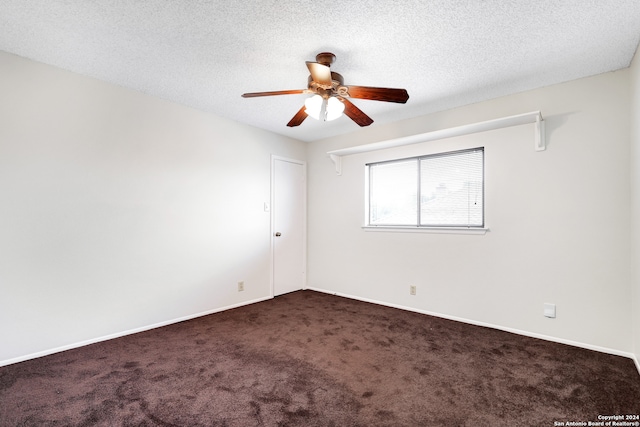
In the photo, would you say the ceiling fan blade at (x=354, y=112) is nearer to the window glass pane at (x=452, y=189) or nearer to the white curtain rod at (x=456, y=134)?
the white curtain rod at (x=456, y=134)

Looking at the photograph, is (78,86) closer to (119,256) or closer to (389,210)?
(119,256)

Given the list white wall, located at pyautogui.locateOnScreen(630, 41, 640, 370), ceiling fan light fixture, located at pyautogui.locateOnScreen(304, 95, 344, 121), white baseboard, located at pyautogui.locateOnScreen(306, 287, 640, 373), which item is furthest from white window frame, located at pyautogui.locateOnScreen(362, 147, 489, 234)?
ceiling fan light fixture, located at pyautogui.locateOnScreen(304, 95, 344, 121)

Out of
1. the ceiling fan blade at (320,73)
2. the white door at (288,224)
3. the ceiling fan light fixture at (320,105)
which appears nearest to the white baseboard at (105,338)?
the white door at (288,224)

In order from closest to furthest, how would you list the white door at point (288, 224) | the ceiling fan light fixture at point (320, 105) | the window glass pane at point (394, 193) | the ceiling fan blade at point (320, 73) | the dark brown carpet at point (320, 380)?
the dark brown carpet at point (320, 380)
the ceiling fan blade at point (320, 73)
the ceiling fan light fixture at point (320, 105)
the window glass pane at point (394, 193)
the white door at point (288, 224)

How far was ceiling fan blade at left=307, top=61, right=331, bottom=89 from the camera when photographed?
1.97 meters

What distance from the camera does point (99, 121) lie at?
277cm

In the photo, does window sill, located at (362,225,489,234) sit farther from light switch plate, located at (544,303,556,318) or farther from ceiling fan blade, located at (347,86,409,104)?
ceiling fan blade, located at (347,86,409,104)

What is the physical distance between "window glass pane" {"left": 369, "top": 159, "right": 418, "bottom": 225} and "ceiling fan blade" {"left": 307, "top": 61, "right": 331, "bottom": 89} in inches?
79.7

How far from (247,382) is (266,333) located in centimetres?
91

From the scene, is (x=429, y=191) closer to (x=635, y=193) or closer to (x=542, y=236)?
(x=542, y=236)

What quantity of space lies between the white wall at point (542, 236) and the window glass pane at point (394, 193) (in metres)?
0.21

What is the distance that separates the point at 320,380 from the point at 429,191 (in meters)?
2.50

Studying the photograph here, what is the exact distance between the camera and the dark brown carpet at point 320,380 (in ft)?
5.70

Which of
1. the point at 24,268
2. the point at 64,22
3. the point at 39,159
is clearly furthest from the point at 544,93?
the point at 24,268
